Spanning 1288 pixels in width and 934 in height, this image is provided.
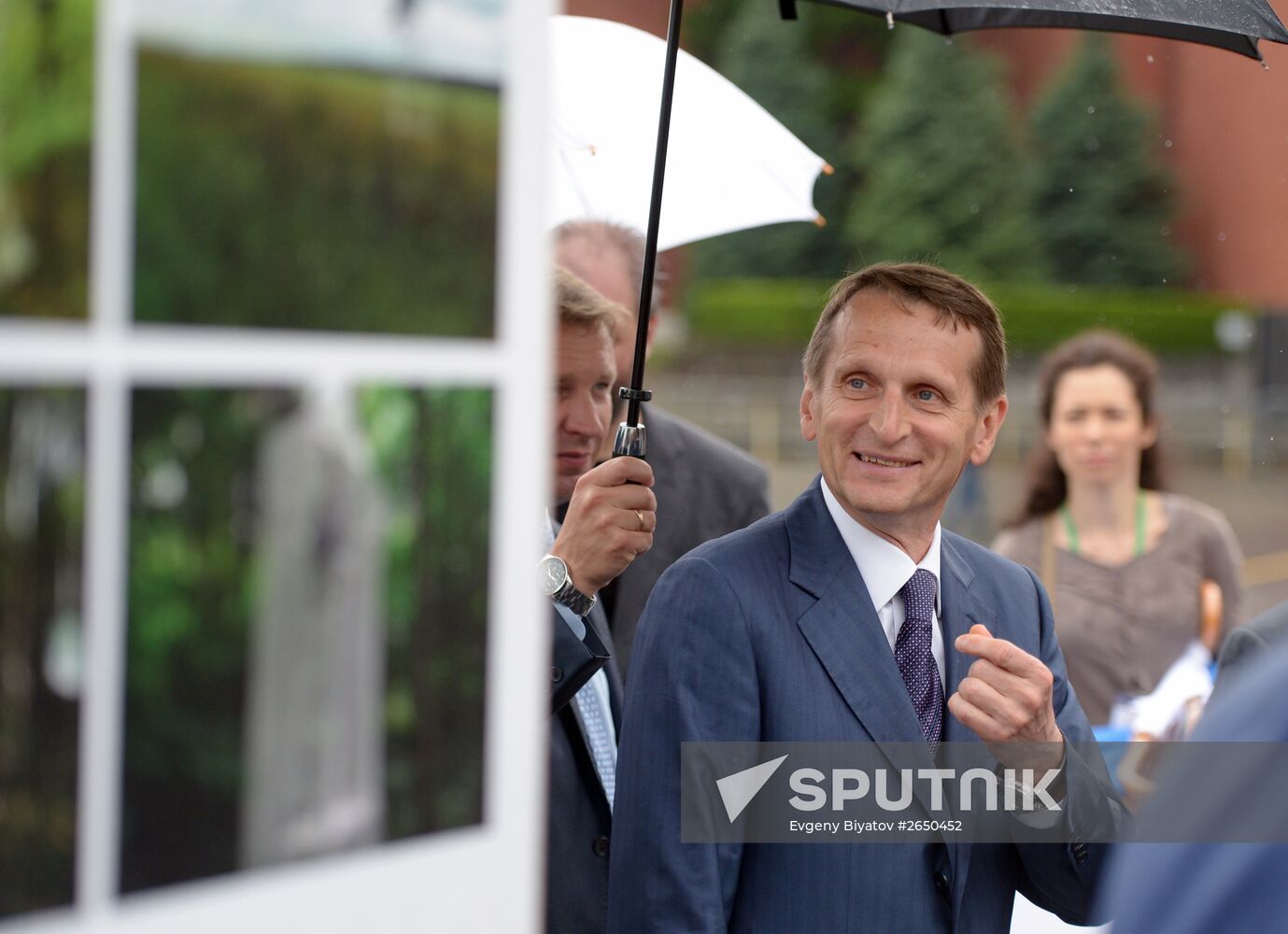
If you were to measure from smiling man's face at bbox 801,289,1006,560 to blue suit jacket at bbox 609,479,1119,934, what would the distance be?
10cm

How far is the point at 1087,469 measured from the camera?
392cm

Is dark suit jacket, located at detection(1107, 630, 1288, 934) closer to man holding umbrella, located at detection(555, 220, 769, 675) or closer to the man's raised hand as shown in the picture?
the man's raised hand

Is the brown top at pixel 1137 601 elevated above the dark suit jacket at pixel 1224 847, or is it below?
below

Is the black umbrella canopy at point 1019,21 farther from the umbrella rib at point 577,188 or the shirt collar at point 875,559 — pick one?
the umbrella rib at point 577,188

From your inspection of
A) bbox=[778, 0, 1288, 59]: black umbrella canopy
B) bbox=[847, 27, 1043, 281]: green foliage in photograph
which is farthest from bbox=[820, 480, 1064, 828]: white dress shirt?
bbox=[847, 27, 1043, 281]: green foliage in photograph

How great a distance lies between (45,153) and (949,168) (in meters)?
29.3

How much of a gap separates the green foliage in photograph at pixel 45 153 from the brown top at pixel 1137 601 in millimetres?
3153

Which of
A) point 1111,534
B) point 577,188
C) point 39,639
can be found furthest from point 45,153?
point 1111,534

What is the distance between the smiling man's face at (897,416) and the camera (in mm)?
1837

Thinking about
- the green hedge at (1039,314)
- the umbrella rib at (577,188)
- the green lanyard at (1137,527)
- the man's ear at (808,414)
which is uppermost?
the green hedge at (1039,314)

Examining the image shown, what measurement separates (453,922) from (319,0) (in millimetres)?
656

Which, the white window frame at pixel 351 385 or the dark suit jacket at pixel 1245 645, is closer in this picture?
the white window frame at pixel 351 385

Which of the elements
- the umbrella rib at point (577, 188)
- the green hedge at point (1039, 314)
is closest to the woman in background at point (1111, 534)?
the umbrella rib at point (577, 188)

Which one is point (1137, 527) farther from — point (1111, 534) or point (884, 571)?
point (884, 571)
